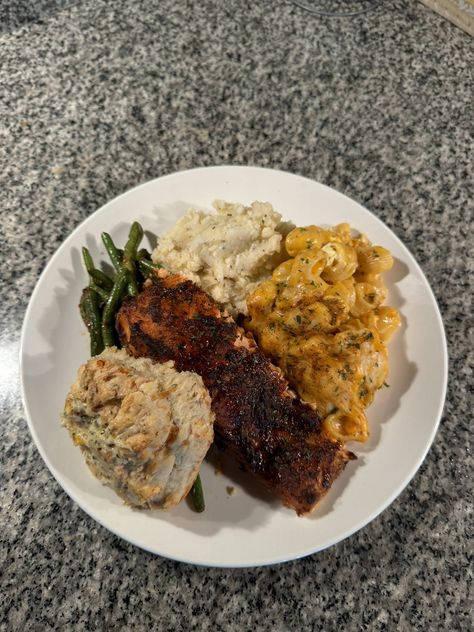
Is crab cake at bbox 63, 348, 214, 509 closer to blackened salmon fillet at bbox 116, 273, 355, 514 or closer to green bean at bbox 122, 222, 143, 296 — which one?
blackened salmon fillet at bbox 116, 273, 355, 514

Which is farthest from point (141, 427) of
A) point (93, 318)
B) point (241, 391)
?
point (93, 318)

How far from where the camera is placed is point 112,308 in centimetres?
200

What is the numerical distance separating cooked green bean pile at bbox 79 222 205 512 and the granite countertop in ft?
1.68

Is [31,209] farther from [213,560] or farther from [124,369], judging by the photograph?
[213,560]

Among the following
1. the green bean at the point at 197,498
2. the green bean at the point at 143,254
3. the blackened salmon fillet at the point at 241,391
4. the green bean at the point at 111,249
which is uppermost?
the green bean at the point at 111,249

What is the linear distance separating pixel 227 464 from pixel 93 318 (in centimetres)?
76

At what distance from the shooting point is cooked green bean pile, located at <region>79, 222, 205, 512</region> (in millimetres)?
1984

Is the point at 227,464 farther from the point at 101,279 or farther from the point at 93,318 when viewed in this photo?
the point at 101,279

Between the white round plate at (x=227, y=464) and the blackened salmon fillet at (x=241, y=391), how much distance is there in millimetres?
108

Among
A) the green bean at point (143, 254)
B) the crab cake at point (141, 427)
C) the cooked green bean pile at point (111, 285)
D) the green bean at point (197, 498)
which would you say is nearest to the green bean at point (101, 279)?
the cooked green bean pile at point (111, 285)

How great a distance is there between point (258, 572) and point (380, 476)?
1.96ft

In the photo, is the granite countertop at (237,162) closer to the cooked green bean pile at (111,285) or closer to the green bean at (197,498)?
the green bean at (197,498)

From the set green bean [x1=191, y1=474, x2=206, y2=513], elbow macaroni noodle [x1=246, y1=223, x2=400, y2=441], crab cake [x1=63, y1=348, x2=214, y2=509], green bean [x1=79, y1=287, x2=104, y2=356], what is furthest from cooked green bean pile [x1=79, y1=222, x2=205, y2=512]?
green bean [x1=191, y1=474, x2=206, y2=513]

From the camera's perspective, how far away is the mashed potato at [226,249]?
6.61ft
